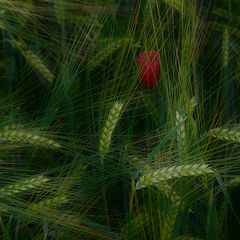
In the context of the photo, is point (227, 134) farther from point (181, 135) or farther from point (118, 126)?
point (118, 126)

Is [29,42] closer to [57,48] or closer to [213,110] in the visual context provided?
[57,48]

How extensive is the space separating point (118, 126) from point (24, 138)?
0.26 metres

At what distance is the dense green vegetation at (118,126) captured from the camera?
112 cm

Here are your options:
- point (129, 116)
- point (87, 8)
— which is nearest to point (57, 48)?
point (87, 8)

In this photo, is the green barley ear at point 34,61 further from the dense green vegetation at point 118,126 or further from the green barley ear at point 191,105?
the green barley ear at point 191,105

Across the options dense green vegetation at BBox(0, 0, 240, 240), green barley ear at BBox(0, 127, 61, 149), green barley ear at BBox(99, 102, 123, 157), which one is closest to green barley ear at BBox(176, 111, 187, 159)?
dense green vegetation at BBox(0, 0, 240, 240)

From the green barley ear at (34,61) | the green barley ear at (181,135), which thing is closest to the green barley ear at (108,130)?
the green barley ear at (181,135)

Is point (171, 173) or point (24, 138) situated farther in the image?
point (24, 138)

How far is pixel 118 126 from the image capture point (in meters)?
1.35

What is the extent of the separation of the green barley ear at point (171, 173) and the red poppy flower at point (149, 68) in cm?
26

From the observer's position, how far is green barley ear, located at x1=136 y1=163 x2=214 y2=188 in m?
1.02

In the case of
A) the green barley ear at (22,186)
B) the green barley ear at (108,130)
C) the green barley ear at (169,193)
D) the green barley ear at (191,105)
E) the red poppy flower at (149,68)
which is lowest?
the green barley ear at (22,186)

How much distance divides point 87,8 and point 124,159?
1.48ft

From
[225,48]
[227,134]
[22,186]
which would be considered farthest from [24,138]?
[225,48]
